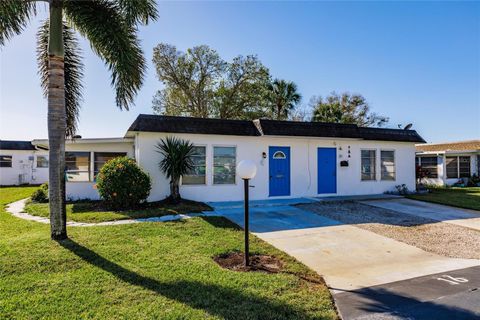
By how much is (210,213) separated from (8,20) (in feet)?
22.8

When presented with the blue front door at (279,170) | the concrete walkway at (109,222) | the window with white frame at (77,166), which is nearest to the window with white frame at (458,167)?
the blue front door at (279,170)

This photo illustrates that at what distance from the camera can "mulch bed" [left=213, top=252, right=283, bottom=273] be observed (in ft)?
15.3

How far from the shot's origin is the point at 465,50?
1397 centimetres

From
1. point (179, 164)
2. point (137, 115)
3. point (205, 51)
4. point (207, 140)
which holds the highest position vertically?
point (205, 51)

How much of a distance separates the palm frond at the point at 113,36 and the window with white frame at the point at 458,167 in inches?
897

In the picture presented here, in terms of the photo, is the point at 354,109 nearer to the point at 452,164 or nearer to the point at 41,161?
the point at 452,164

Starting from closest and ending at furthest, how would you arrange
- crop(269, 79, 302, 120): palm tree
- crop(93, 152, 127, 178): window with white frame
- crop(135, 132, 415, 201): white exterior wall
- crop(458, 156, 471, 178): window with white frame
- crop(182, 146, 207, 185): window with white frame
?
crop(135, 132, 415, 201): white exterior wall < crop(182, 146, 207, 185): window with white frame < crop(93, 152, 127, 178): window with white frame < crop(458, 156, 471, 178): window with white frame < crop(269, 79, 302, 120): palm tree

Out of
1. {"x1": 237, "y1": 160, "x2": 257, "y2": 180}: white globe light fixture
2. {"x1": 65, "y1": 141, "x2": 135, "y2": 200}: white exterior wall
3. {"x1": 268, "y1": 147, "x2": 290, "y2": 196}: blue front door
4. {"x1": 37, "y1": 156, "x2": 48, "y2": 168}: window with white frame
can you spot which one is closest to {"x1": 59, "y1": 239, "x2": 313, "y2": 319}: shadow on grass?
{"x1": 237, "y1": 160, "x2": 257, "y2": 180}: white globe light fixture

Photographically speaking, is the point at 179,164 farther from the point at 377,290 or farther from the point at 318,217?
the point at 377,290

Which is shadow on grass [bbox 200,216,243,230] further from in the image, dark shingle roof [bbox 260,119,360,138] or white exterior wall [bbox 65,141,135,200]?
white exterior wall [bbox 65,141,135,200]

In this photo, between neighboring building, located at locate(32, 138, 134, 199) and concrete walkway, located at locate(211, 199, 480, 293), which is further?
neighboring building, located at locate(32, 138, 134, 199)

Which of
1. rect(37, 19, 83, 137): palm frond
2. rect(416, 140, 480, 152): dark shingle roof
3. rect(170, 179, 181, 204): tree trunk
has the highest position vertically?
rect(37, 19, 83, 137): palm frond

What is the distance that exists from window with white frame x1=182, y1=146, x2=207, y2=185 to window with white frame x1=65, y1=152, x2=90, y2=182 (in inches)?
215

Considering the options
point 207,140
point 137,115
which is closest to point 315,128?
point 207,140
